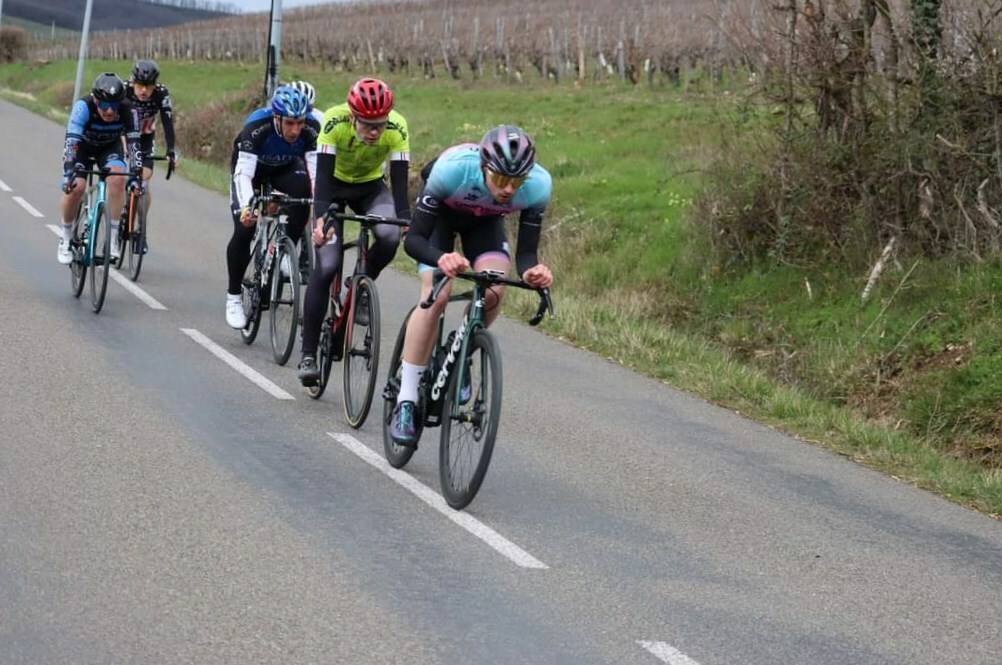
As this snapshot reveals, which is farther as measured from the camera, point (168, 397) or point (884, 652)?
point (168, 397)

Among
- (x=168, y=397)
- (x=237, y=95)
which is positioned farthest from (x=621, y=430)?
(x=237, y=95)

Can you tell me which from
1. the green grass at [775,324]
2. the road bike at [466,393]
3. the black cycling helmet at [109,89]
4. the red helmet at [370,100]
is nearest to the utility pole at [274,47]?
the green grass at [775,324]

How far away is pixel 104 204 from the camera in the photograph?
1325cm

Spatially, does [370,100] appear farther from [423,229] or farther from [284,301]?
[284,301]

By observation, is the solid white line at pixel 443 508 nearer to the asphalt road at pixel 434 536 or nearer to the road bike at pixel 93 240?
the asphalt road at pixel 434 536

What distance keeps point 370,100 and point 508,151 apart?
205cm

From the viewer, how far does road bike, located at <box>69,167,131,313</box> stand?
42.3ft

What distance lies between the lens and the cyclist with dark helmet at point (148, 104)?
14453mm

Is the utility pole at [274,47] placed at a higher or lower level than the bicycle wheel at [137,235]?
higher

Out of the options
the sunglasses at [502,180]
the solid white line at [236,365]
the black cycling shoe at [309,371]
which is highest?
the sunglasses at [502,180]

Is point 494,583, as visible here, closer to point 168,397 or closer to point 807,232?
point 168,397

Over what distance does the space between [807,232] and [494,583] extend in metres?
10.1

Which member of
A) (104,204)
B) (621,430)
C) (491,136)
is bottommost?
(621,430)

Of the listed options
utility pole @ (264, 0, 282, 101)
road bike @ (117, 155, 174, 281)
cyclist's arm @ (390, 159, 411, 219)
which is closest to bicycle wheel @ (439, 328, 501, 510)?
cyclist's arm @ (390, 159, 411, 219)
